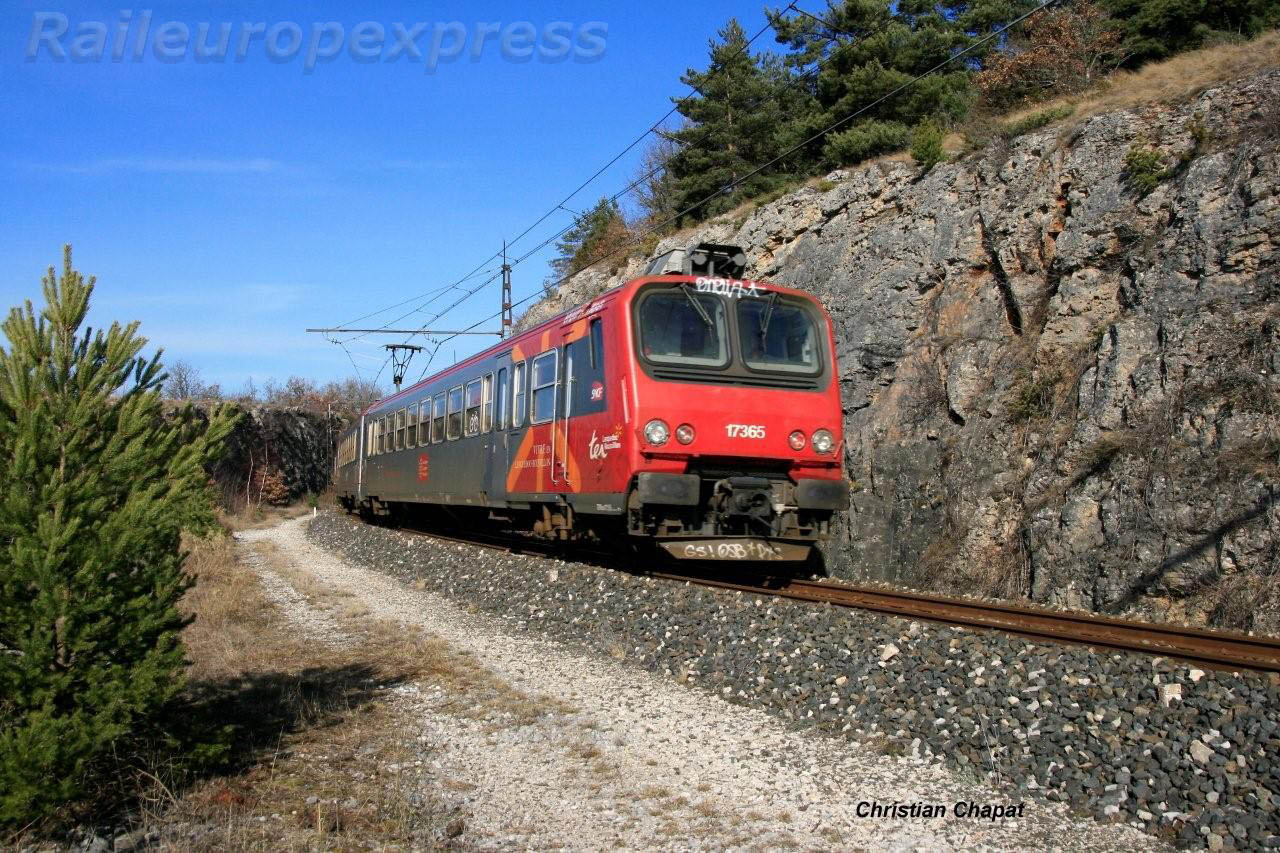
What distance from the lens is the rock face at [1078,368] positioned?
9164mm

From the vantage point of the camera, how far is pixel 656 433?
9125 millimetres

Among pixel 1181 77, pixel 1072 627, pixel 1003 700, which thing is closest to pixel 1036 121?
pixel 1181 77

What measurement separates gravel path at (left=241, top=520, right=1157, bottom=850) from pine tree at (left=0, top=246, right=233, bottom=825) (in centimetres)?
168

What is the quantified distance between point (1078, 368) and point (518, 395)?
717cm

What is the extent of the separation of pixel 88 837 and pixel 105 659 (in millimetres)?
744

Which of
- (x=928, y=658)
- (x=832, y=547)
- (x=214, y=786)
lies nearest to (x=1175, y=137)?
(x=832, y=547)

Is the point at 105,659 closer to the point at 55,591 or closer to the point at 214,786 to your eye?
the point at 55,591

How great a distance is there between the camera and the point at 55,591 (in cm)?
400

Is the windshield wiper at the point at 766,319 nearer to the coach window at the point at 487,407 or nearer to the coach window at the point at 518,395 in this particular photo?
the coach window at the point at 518,395

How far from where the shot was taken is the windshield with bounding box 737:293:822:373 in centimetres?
994

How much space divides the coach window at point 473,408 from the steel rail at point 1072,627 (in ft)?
17.0

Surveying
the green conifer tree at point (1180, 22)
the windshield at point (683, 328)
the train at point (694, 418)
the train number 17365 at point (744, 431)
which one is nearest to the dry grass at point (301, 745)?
the train at point (694, 418)

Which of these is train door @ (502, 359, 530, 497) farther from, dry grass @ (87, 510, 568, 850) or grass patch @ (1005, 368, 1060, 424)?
grass patch @ (1005, 368, 1060, 424)

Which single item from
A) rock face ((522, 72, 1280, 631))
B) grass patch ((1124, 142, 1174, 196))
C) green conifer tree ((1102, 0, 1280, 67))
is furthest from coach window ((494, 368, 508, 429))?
green conifer tree ((1102, 0, 1280, 67))
